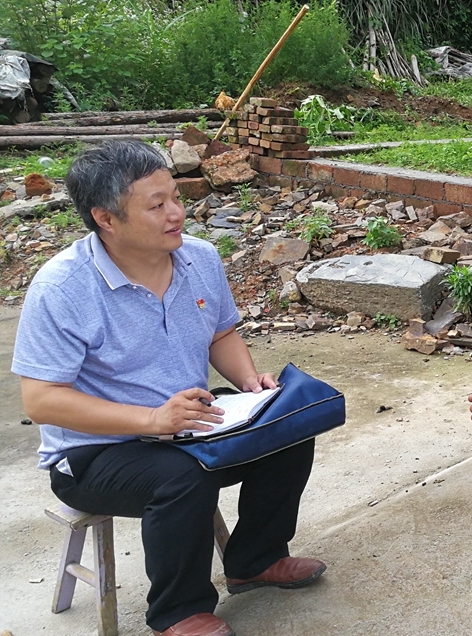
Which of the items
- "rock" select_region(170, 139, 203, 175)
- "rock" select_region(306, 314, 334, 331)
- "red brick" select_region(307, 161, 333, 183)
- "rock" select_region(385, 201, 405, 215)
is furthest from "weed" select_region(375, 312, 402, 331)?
"rock" select_region(170, 139, 203, 175)

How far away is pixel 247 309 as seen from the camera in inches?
222

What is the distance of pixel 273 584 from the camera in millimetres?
2348

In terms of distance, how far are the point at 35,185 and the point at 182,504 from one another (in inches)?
272

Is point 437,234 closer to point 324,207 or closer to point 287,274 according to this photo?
point 287,274

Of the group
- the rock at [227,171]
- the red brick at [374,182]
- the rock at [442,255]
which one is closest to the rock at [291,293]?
the rock at [442,255]

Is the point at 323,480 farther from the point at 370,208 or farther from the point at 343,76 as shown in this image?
the point at 343,76

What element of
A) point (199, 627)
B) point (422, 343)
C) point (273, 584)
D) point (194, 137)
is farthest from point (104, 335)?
point (194, 137)

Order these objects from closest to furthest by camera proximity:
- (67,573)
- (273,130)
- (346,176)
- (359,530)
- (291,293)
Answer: (67,573), (359,530), (291,293), (346,176), (273,130)

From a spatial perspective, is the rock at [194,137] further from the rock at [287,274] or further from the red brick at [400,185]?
the rock at [287,274]

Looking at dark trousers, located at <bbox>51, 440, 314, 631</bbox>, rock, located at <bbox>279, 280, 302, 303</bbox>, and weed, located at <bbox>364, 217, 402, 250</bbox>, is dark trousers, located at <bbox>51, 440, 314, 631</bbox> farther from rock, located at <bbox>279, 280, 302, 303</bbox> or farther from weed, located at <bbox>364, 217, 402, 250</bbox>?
weed, located at <bbox>364, 217, 402, 250</bbox>

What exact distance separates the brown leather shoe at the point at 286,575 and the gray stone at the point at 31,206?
20.5 feet

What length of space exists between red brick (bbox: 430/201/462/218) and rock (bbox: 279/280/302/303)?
147 centimetres

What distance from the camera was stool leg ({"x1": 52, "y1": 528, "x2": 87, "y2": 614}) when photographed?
240 centimetres

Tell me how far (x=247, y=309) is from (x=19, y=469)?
2.43 metres
